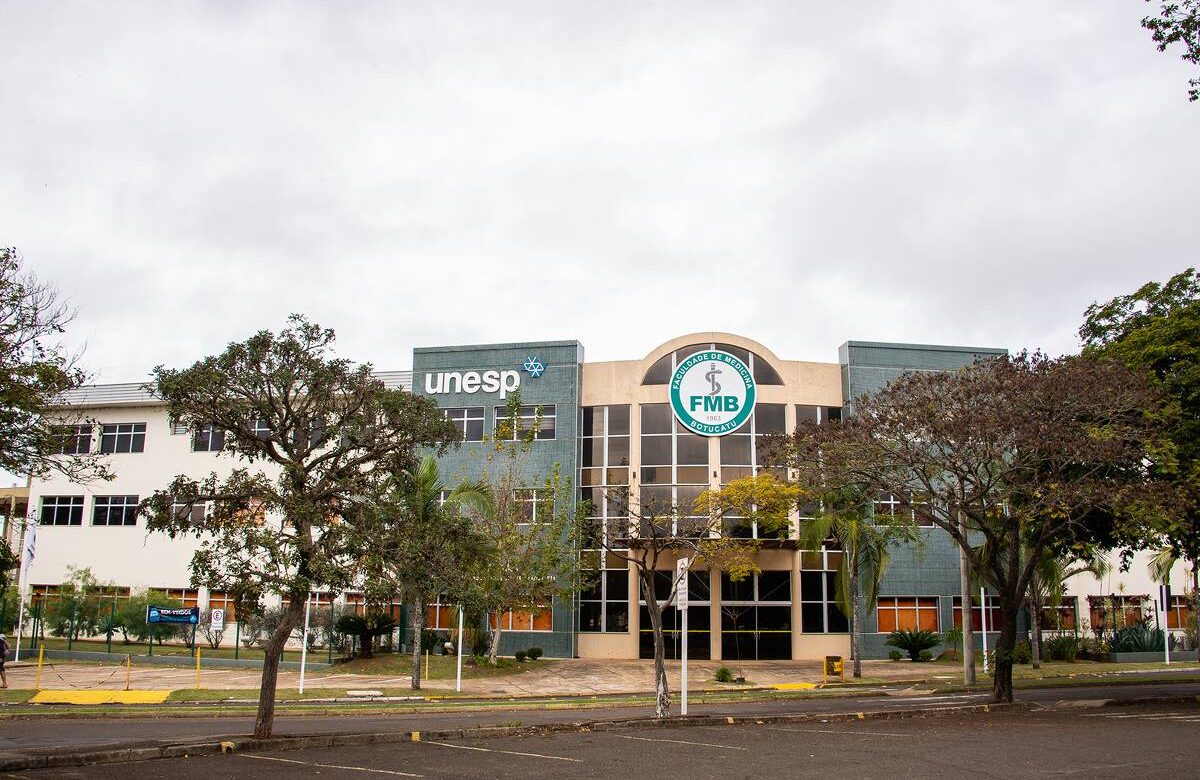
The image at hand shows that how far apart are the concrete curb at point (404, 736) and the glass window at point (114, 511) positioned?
37.5 metres

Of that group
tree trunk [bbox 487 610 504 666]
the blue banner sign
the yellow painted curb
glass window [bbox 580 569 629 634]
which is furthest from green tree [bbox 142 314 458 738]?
glass window [bbox 580 569 629 634]

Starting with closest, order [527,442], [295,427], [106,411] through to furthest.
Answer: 1. [295,427]
2. [527,442]
3. [106,411]

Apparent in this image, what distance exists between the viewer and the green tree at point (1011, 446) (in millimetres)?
22625

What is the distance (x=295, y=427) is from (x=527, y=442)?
25.7 meters

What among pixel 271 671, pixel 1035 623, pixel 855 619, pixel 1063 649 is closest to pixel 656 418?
pixel 855 619

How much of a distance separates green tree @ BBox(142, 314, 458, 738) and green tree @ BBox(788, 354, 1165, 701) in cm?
1260

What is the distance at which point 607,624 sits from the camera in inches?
1699

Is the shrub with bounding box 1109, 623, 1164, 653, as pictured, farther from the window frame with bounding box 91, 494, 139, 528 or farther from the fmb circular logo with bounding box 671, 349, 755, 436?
the window frame with bounding box 91, 494, 139, 528

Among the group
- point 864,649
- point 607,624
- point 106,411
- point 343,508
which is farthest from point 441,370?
point 343,508

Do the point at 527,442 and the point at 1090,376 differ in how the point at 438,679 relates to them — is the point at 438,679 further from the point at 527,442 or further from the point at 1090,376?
the point at 1090,376

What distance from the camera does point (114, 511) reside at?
49.9 metres

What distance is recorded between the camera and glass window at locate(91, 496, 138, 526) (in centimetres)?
4950

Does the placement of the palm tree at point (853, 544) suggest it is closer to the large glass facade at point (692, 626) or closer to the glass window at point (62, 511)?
the large glass facade at point (692, 626)

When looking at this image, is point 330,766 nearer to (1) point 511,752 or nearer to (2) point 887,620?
(1) point 511,752
